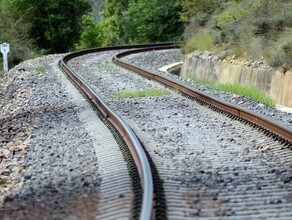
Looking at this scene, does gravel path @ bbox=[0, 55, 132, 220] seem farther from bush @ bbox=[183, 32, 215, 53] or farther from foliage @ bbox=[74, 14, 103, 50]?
foliage @ bbox=[74, 14, 103, 50]

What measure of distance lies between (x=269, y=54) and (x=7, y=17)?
32.6 meters

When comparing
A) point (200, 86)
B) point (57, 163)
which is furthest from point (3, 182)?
point (200, 86)

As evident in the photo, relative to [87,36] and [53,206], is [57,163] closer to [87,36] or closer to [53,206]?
[53,206]

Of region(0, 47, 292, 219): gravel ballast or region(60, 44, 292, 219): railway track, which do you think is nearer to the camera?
region(60, 44, 292, 219): railway track

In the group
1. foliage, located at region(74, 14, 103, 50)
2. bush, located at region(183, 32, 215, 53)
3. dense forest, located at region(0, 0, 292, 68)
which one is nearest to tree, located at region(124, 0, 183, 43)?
dense forest, located at region(0, 0, 292, 68)

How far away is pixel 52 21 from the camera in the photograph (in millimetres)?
49219

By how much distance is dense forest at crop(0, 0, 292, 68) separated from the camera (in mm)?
19062

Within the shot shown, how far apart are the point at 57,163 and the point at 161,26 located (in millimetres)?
42624

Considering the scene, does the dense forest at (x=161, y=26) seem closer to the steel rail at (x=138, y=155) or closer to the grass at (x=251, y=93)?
the grass at (x=251, y=93)

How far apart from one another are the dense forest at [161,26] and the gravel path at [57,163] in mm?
6579

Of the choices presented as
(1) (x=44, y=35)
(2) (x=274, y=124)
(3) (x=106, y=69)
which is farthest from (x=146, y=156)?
(1) (x=44, y=35)

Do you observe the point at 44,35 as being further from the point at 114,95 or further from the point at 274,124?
the point at 274,124

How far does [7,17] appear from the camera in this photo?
4588 cm

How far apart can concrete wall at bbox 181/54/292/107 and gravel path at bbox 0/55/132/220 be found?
16.7 feet
